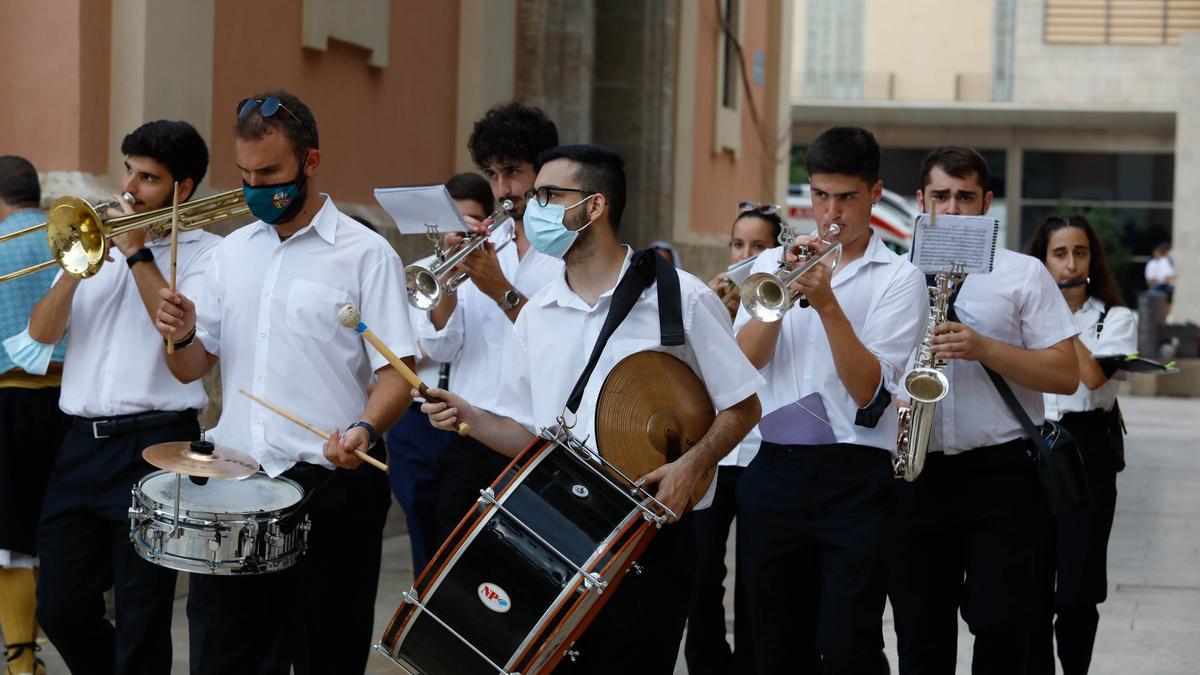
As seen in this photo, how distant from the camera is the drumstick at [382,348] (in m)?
4.35

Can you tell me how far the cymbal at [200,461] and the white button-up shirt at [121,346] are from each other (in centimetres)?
84

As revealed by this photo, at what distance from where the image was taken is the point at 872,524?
5.05m

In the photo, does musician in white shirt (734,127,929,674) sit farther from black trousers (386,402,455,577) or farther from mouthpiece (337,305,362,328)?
black trousers (386,402,455,577)

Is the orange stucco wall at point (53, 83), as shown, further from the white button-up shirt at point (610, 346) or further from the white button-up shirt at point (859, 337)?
the white button-up shirt at point (610, 346)

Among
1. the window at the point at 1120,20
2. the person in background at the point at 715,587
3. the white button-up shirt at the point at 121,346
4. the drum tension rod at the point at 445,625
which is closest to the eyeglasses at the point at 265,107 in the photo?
the white button-up shirt at the point at 121,346

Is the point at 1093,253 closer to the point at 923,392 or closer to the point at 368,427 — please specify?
the point at 923,392

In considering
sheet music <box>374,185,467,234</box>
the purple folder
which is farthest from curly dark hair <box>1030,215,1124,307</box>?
sheet music <box>374,185,467,234</box>

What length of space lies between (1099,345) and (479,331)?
2773 millimetres

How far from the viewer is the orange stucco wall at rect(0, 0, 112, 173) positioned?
752 cm

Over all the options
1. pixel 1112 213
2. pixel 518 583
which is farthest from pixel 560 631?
pixel 1112 213

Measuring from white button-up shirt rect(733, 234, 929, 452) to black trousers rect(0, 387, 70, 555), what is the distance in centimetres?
292

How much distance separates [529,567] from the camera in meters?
4.09

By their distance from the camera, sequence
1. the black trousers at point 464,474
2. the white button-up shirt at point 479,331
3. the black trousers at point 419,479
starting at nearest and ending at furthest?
the black trousers at point 464,474 < the white button-up shirt at point 479,331 < the black trousers at point 419,479

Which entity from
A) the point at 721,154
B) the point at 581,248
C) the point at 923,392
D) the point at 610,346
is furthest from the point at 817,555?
the point at 721,154
